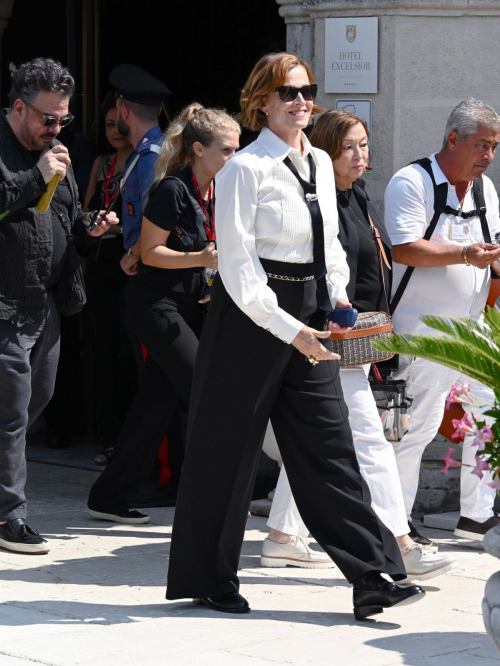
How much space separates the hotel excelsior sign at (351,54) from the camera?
674cm

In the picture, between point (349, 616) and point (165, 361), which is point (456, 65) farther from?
point (349, 616)

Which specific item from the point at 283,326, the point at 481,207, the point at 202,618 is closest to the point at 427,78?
the point at 481,207

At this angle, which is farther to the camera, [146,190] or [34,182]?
[146,190]

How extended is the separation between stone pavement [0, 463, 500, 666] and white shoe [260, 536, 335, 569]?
5 centimetres

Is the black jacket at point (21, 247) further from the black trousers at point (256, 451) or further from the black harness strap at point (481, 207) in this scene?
the black harness strap at point (481, 207)

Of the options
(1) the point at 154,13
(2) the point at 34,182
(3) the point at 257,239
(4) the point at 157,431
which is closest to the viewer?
(3) the point at 257,239

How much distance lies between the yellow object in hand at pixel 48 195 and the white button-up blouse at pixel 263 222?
1.16 metres

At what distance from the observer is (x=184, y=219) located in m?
6.30

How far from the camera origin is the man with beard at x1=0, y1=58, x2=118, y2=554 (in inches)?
228

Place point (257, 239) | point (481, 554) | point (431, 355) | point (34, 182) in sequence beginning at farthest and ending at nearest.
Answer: point (481, 554)
point (34, 182)
point (257, 239)
point (431, 355)

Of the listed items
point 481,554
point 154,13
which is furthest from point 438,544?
point 154,13

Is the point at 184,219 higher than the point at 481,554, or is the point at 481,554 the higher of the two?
the point at 184,219

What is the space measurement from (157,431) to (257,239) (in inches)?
78.5

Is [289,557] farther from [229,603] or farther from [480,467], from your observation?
[480,467]
